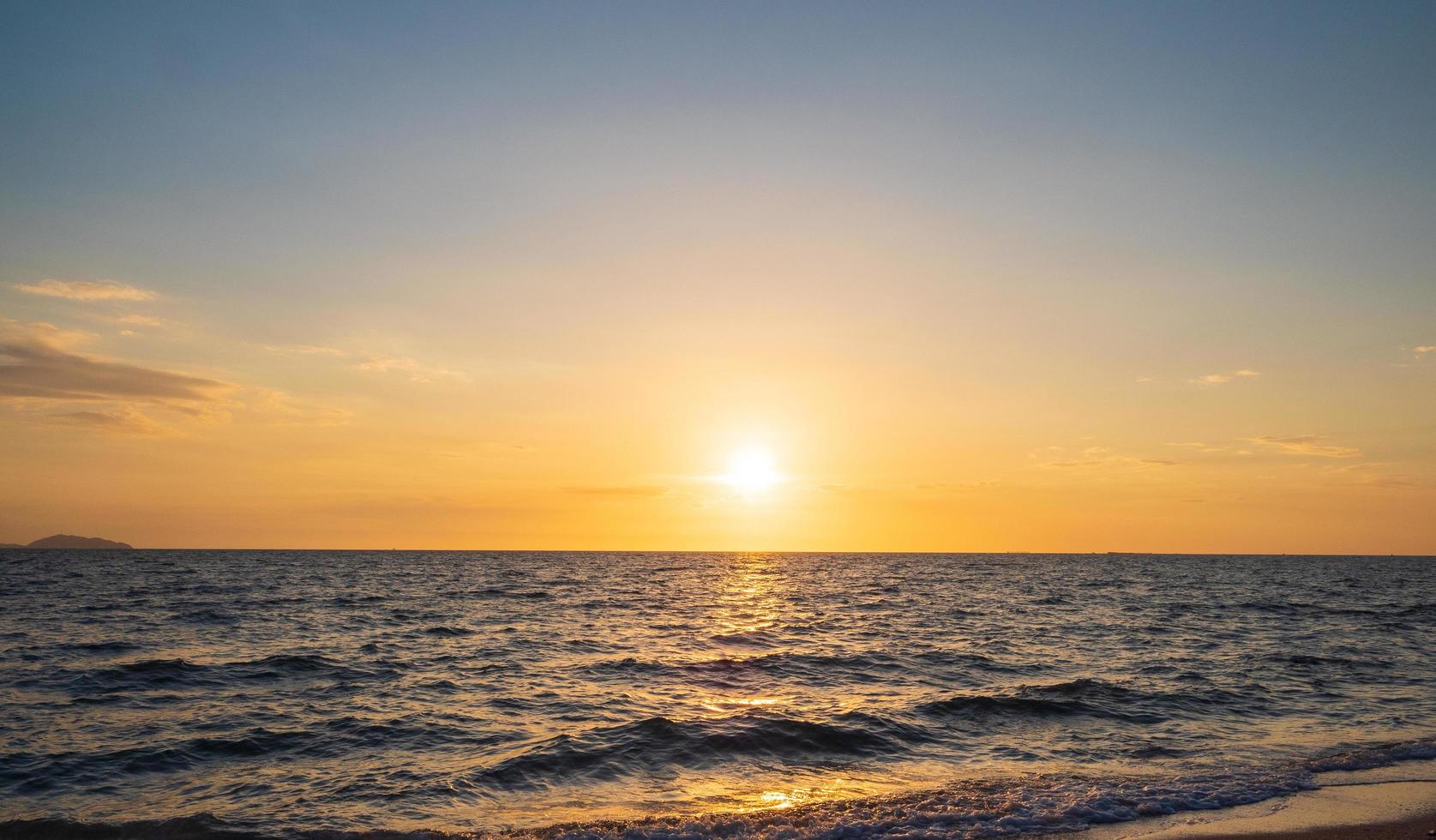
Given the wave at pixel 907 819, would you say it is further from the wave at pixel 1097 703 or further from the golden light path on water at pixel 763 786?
the wave at pixel 1097 703

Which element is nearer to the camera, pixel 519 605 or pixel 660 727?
pixel 660 727

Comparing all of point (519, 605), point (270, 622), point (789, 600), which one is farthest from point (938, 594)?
point (270, 622)

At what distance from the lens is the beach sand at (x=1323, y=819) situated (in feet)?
41.1

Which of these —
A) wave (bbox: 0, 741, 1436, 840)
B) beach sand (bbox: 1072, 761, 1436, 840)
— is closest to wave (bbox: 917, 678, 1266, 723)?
wave (bbox: 0, 741, 1436, 840)

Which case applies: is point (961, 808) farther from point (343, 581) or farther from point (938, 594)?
point (343, 581)

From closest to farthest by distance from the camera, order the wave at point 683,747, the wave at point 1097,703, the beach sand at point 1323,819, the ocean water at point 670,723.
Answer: the beach sand at point 1323,819 → the ocean water at point 670,723 → the wave at point 683,747 → the wave at point 1097,703

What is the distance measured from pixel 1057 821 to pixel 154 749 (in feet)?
58.8

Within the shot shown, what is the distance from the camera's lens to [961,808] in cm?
1396

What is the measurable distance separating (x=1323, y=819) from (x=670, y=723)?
12.7 meters

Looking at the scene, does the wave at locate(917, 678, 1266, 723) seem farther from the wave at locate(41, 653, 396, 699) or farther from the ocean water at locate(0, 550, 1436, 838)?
the wave at locate(41, 653, 396, 699)

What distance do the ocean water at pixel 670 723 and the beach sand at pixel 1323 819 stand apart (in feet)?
1.83

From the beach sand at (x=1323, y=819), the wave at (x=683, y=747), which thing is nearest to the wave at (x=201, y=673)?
the wave at (x=683, y=747)

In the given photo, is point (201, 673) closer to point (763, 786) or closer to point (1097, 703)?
point (763, 786)

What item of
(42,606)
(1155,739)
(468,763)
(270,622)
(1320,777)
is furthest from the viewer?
(42,606)
